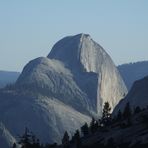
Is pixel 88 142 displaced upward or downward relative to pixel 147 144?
downward

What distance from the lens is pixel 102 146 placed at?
154875 millimetres

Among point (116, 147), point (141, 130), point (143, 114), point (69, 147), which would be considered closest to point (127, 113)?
point (143, 114)

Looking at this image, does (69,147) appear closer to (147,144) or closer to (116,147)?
(116,147)

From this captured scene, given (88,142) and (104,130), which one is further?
(104,130)

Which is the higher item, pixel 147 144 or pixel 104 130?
pixel 147 144

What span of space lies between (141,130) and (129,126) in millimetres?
12488

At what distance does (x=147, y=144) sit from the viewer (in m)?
137

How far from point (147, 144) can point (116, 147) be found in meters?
11.7

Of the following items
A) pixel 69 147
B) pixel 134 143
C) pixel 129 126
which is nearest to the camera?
pixel 134 143

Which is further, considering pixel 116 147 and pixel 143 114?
pixel 143 114

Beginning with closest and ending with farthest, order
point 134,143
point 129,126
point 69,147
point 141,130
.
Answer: point 134,143, point 141,130, point 129,126, point 69,147

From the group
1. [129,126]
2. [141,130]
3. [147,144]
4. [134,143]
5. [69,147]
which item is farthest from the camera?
[69,147]

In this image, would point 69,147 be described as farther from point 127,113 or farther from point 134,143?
point 134,143

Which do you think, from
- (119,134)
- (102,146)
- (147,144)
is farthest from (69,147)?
(147,144)
